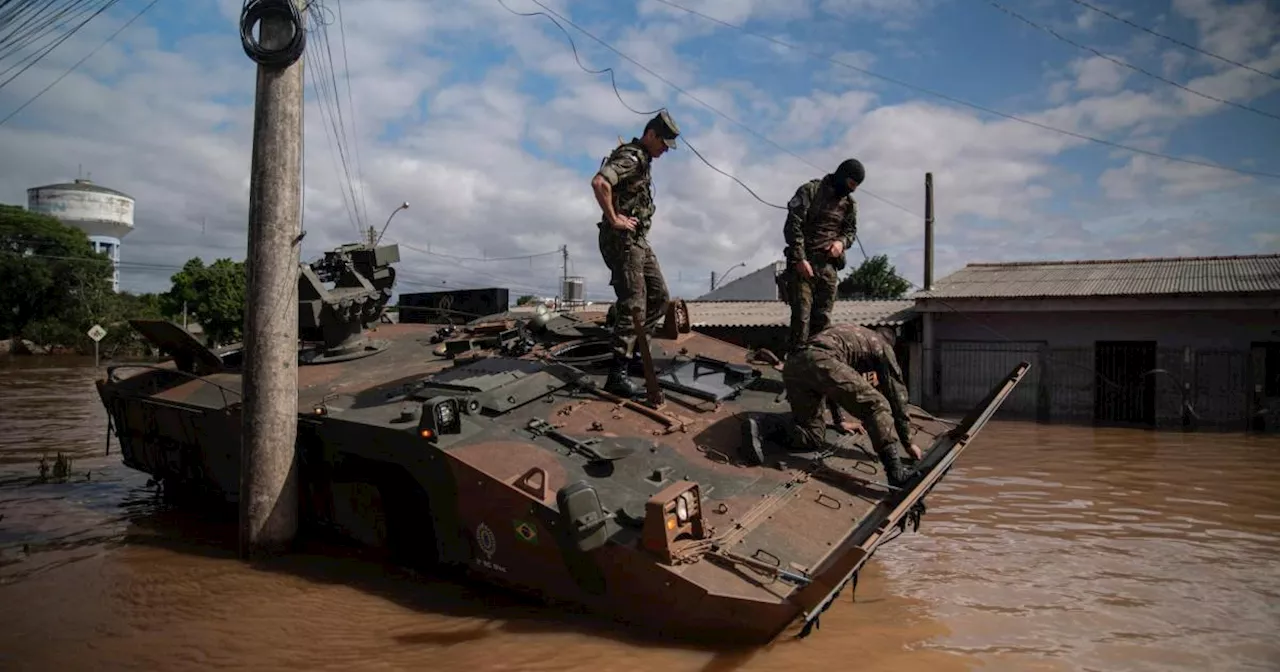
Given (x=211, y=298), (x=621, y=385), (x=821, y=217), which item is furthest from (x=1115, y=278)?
(x=211, y=298)

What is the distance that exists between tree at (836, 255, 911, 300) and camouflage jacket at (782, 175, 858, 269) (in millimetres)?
27863

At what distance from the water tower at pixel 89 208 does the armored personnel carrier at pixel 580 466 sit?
6691cm

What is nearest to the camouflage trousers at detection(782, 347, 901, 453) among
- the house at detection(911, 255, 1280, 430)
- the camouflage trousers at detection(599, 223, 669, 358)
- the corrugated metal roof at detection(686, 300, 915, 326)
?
the camouflage trousers at detection(599, 223, 669, 358)

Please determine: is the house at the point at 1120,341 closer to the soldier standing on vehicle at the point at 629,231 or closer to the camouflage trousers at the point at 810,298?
the camouflage trousers at the point at 810,298

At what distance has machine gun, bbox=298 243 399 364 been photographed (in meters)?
7.99

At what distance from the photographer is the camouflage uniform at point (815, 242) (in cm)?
714

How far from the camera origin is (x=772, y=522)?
4.78 m

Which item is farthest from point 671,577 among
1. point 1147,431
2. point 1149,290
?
point 1149,290

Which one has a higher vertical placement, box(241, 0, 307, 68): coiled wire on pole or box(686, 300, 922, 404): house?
box(241, 0, 307, 68): coiled wire on pole

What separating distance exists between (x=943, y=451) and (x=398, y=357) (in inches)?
203

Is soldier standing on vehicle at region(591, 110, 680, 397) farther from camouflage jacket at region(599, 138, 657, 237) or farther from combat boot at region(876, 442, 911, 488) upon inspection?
combat boot at region(876, 442, 911, 488)

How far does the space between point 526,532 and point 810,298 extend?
3.49 m

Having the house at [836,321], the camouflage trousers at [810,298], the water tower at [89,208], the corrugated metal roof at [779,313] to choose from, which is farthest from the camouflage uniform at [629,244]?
the water tower at [89,208]

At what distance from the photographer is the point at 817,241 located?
733 centimetres
